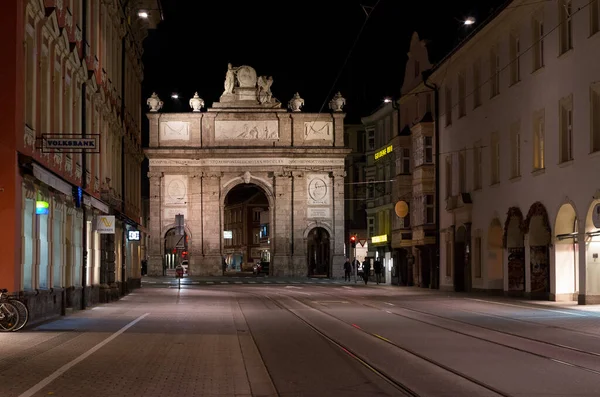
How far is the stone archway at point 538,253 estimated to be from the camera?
115 feet

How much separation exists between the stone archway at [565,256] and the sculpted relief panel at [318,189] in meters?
55.9

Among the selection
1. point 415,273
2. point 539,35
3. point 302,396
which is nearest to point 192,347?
point 302,396

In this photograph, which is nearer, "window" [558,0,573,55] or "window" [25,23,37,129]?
"window" [25,23,37,129]

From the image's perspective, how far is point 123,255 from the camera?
42.2 m

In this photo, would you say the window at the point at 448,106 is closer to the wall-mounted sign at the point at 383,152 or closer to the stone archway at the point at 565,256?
the stone archway at the point at 565,256

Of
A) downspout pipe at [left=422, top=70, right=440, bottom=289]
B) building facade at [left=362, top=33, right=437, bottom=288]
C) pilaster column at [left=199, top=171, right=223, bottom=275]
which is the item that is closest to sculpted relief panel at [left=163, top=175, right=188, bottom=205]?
pilaster column at [left=199, top=171, right=223, bottom=275]

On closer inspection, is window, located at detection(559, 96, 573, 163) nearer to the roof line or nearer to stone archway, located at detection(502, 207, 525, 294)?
stone archway, located at detection(502, 207, 525, 294)

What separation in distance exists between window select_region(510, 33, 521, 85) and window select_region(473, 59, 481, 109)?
4.59m

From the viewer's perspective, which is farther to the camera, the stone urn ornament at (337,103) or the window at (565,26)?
the stone urn ornament at (337,103)

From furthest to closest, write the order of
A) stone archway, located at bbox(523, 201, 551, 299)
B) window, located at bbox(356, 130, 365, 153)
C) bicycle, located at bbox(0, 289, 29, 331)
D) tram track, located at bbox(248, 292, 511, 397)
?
1. window, located at bbox(356, 130, 365, 153)
2. stone archway, located at bbox(523, 201, 551, 299)
3. bicycle, located at bbox(0, 289, 29, 331)
4. tram track, located at bbox(248, 292, 511, 397)

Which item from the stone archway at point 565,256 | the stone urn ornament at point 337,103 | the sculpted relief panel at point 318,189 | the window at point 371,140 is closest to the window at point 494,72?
the stone archway at point 565,256

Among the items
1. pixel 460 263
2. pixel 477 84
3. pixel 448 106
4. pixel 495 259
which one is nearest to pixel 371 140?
pixel 448 106

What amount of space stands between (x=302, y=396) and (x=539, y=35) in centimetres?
2620

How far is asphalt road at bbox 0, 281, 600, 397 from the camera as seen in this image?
12062mm
